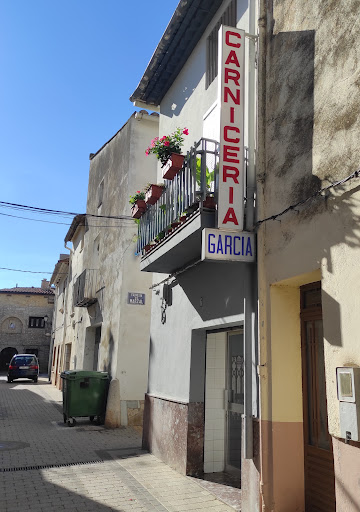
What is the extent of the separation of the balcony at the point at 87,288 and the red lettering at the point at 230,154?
1050 cm

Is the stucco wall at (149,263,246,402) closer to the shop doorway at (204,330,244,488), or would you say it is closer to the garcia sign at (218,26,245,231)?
the shop doorway at (204,330,244,488)

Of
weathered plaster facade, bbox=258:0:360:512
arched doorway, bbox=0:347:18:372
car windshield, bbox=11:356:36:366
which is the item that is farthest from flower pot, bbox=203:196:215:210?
arched doorway, bbox=0:347:18:372

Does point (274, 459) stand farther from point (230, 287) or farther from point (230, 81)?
point (230, 81)

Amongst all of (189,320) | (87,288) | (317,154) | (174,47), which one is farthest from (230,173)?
(87,288)

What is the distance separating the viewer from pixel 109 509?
5.18 metres

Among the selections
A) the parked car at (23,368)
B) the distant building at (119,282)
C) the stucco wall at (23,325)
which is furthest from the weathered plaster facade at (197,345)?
the stucco wall at (23,325)

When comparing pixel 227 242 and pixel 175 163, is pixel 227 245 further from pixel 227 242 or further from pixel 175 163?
pixel 175 163

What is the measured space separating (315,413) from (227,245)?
2025 mm

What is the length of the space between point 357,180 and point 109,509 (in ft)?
14.9

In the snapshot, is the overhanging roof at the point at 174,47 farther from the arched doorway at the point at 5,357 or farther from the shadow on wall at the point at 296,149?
the arched doorway at the point at 5,357

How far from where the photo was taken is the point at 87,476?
6.52 m

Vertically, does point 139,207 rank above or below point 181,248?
above

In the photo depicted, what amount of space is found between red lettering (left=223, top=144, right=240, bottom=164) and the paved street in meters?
4.08

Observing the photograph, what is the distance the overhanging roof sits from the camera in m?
7.48
